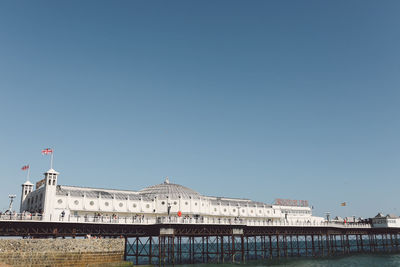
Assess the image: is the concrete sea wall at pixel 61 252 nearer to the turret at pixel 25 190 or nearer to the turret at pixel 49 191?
the turret at pixel 49 191

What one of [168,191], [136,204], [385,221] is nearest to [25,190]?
[136,204]

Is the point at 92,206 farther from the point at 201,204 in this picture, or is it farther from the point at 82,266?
the point at 201,204

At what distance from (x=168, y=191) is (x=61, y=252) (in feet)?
124

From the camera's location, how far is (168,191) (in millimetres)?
87188

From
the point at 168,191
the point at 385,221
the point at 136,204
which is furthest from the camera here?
the point at 385,221

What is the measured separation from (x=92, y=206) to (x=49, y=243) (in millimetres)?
19668

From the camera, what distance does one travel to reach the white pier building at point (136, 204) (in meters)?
62.9

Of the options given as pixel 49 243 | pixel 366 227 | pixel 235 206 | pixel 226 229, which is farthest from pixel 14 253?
pixel 366 227

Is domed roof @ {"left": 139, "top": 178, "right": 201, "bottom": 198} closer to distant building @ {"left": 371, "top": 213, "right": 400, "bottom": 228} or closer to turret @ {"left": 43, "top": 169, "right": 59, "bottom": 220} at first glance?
turret @ {"left": 43, "top": 169, "right": 59, "bottom": 220}

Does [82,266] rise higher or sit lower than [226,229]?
lower

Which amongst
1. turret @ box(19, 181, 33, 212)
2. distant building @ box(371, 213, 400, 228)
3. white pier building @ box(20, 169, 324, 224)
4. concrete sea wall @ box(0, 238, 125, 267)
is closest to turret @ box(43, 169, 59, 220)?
white pier building @ box(20, 169, 324, 224)

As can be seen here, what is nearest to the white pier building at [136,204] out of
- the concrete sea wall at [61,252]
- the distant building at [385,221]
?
the concrete sea wall at [61,252]

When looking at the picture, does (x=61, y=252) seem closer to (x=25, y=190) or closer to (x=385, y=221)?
(x=25, y=190)

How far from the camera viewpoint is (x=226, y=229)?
71.6 m
